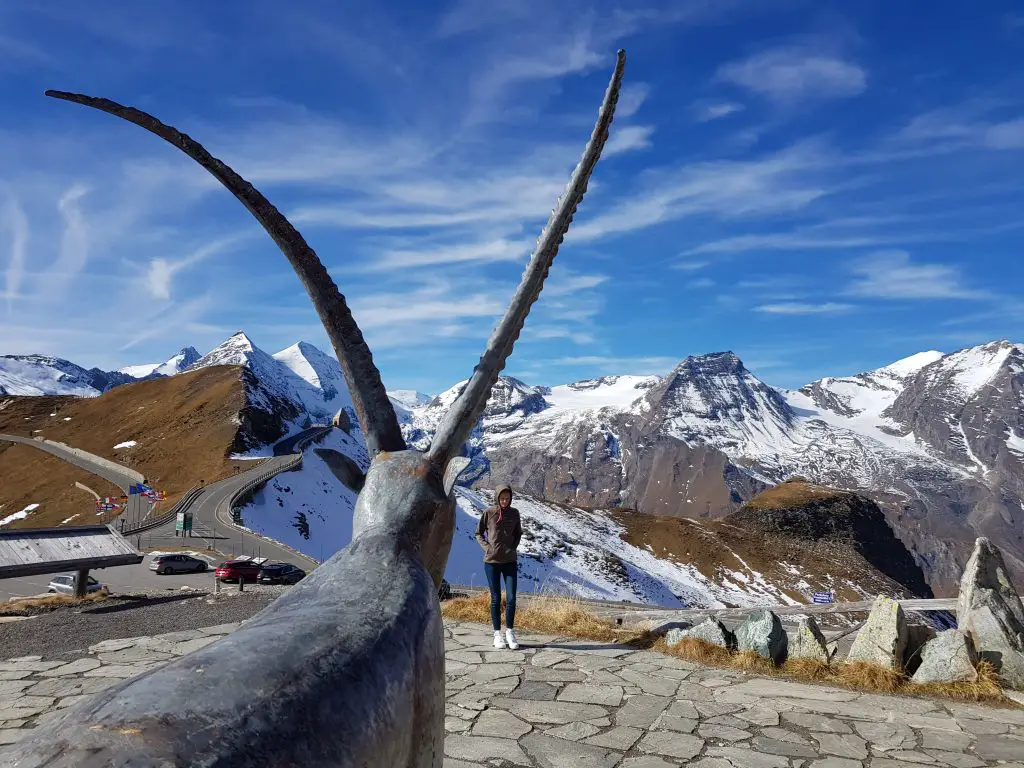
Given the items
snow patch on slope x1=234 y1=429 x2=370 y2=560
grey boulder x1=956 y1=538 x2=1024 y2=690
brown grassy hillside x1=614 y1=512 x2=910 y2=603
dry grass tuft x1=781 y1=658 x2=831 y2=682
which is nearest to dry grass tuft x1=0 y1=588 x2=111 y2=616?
dry grass tuft x1=781 y1=658 x2=831 y2=682

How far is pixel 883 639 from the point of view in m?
6.72

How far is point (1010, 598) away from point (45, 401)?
121545mm

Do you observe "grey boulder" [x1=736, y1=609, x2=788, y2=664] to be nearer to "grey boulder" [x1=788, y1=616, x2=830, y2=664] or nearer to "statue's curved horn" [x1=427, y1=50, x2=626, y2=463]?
"grey boulder" [x1=788, y1=616, x2=830, y2=664]

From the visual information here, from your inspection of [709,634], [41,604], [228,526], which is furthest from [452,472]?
[228,526]

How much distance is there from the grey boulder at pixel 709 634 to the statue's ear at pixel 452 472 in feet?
19.6

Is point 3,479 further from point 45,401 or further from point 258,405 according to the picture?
point 45,401

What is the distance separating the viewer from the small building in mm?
9734

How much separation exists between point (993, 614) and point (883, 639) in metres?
1.24

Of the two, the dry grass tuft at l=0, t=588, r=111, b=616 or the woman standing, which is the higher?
the woman standing

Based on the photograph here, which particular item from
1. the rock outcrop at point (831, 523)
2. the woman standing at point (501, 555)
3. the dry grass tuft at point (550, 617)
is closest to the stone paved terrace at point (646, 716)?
the woman standing at point (501, 555)

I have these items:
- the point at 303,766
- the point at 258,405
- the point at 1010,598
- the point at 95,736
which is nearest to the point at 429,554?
the point at 303,766

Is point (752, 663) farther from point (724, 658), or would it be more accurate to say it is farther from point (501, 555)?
point (501, 555)

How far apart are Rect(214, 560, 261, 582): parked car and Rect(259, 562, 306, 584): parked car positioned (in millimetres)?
341

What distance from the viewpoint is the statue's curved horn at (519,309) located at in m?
2.55
